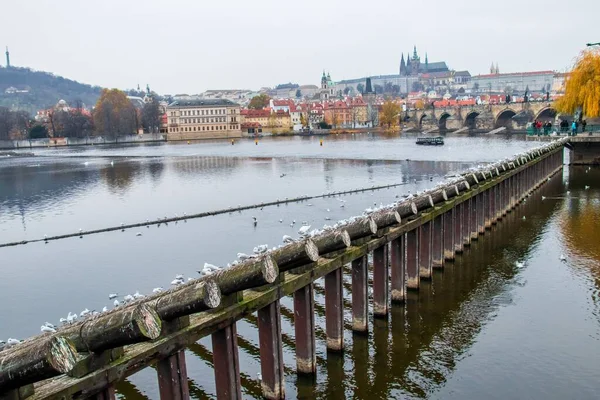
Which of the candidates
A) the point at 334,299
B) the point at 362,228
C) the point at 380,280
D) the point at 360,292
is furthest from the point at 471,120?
the point at 334,299

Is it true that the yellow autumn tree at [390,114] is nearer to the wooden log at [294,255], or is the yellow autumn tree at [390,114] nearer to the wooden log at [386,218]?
the wooden log at [386,218]

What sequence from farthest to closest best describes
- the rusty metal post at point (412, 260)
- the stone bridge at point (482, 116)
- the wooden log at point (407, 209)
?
the stone bridge at point (482, 116), the rusty metal post at point (412, 260), the wooden log at point (407, 209)

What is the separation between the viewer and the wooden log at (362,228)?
13.6 m

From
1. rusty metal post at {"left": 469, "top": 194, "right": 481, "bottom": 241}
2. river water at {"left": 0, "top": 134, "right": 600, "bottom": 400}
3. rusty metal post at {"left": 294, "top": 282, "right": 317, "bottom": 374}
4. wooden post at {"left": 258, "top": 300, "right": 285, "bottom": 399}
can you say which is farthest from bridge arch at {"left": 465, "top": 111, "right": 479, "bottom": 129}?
wooden post at {"left": 258, "top": 300, "right": 285, "bottom": 399}

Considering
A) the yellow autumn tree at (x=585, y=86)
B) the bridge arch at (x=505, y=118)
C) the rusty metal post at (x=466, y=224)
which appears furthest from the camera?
the bridge arch at (x=505, y=118)

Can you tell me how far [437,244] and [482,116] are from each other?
149860mm

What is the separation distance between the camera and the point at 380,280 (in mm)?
15633

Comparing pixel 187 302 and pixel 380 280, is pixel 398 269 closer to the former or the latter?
pixel 380 280

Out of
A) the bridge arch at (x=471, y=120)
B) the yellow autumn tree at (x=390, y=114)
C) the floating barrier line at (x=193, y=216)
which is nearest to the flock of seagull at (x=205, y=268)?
the floating barrier line at (x=193, y=216)

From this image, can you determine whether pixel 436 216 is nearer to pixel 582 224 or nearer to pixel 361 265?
pixel 361 265

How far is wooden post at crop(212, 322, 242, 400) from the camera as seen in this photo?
9.84 metres

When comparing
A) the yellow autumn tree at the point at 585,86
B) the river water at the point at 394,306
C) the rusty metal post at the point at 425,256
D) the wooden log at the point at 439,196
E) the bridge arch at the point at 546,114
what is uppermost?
the yellow autumn tree at the point at 585,86

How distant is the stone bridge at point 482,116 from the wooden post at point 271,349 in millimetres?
138829

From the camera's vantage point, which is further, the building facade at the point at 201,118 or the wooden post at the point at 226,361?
the building facade at the point at 201,118
